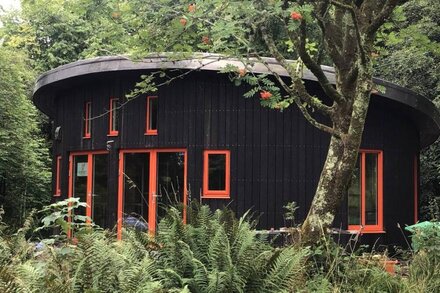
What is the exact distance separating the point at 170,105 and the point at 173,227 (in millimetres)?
6401

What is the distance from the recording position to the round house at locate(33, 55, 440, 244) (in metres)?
9.64

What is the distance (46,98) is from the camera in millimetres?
12773

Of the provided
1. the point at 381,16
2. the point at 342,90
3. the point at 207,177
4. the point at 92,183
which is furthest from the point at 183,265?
the point at 92,183

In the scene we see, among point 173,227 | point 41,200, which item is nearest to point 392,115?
point 173,227

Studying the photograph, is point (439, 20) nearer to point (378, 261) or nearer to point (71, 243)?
point (378, 261)

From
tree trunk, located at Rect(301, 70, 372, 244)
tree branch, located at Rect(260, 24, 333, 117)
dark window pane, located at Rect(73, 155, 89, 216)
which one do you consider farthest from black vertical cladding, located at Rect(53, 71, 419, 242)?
tree trunk, located at Rect(301, 70, 372, 244)

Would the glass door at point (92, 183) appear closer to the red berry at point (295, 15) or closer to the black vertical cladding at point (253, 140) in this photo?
the black vertical cladding at point (253, 140)

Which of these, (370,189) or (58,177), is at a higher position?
(58,177)

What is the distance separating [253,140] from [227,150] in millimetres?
483

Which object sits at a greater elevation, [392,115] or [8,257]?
[392,115]

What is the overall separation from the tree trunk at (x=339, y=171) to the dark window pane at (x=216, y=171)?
492cm

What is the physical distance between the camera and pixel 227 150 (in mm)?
9750

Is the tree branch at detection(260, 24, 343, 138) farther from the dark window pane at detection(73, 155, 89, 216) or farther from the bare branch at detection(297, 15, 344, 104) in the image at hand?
the dark window pane at detection(73, 155, 89, 216)

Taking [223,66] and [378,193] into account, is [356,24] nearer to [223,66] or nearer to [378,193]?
[223,66]
